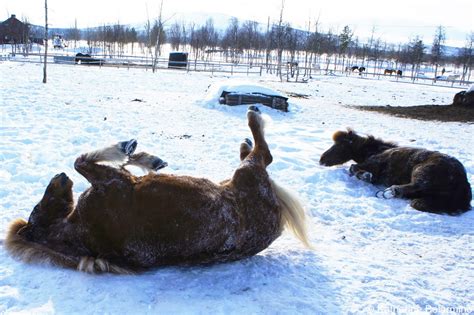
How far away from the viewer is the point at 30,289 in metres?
2.79

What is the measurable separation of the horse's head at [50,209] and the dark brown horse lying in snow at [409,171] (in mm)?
4277

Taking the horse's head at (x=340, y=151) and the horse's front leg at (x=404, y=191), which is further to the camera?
the horse's head at (x=340, y=151)

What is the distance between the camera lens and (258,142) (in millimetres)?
4172

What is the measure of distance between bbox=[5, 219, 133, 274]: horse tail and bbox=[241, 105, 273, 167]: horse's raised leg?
1.59m

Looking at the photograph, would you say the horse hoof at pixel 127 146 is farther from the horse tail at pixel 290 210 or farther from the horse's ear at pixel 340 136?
the horse's ear at pixel 340 136

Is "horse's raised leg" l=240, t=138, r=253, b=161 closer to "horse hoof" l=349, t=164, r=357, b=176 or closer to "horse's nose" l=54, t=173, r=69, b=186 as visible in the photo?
"horse's nose" l=54, t=173, r=69, b=186

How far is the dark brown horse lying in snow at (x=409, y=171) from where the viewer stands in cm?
541

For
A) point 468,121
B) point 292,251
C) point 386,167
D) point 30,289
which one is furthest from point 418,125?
point 30,289

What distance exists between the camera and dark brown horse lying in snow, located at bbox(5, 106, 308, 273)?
297 cm

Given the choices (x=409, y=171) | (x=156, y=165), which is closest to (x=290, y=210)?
(x=156, y=165)

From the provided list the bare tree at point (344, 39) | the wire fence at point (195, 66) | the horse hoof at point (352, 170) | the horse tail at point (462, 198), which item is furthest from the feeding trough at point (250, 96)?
the bare tree at point (344, 39)

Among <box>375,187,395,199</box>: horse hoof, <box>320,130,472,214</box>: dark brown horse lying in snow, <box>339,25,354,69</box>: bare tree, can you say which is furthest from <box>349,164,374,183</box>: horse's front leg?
<box>339,25,354,69</box>: bare tree

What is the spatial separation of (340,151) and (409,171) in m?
1.35

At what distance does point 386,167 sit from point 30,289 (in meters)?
5.41
